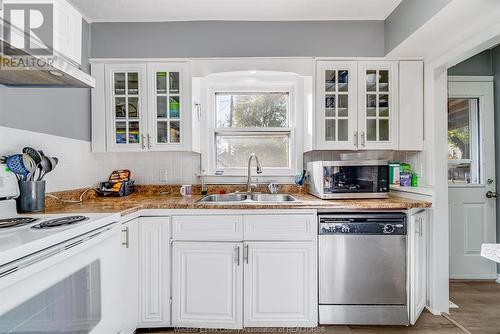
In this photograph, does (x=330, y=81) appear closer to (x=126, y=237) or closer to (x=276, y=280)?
(x=276, y=280)

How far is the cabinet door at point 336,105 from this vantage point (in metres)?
2.28

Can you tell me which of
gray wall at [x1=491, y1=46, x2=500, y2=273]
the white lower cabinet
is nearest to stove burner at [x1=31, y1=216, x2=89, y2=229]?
the white lower cabinet

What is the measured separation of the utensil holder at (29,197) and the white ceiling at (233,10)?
150cm

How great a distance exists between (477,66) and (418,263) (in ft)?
7.11

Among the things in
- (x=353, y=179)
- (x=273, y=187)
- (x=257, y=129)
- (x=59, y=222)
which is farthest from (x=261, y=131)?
(x=59, y=222)

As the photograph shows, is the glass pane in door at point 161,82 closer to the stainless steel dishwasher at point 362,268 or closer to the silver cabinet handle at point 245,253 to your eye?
the silver cabinet handle at point 245,253

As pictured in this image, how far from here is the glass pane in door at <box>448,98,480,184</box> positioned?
2697 millimetres

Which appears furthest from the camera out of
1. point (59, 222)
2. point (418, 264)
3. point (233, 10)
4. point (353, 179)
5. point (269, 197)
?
point (269, 197)

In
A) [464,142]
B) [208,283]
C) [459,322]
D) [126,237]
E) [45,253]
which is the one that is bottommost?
[459,322]

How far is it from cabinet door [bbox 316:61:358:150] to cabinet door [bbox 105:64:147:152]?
152cm

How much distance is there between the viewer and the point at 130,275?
1.74 metres

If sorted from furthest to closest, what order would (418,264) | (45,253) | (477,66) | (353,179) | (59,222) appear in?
(477,66) < (353,179) < (418,264) < (59,222) < (45,253)

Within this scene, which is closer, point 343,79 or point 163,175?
point 343,79

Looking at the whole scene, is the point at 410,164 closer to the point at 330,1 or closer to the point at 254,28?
the point at 330,1
